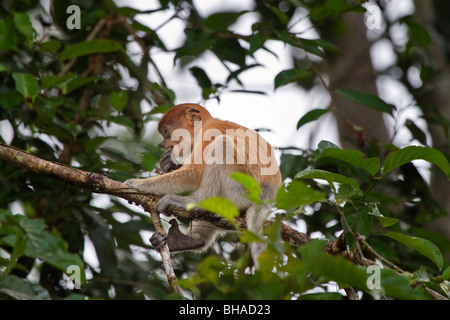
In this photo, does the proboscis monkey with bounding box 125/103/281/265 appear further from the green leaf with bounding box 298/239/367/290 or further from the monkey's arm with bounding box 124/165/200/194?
the green leaf with bounding box 298/239/367/290

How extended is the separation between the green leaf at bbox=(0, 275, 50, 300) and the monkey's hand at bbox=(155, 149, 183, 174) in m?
1.91

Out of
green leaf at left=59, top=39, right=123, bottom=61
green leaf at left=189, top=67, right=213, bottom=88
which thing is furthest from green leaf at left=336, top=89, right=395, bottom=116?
green leaf at left=59, top=39, right=123, bottom=61

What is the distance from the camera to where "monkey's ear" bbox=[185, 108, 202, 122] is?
5.31m

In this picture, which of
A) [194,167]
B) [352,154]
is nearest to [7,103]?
[194,167]

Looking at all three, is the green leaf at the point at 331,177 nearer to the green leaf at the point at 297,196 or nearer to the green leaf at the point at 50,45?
the green leaf at the point at 297,196

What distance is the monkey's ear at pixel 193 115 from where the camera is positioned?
5.31 m

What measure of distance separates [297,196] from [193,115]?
3.01 m

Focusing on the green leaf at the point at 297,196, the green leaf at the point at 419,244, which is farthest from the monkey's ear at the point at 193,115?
the green leaf at the point at 297,196

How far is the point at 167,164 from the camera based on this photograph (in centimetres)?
519

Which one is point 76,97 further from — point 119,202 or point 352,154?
point 352,154

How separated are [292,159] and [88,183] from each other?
1.99 metres

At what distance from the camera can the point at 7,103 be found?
185 inches

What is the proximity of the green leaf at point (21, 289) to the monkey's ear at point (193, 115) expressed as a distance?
2329mm
